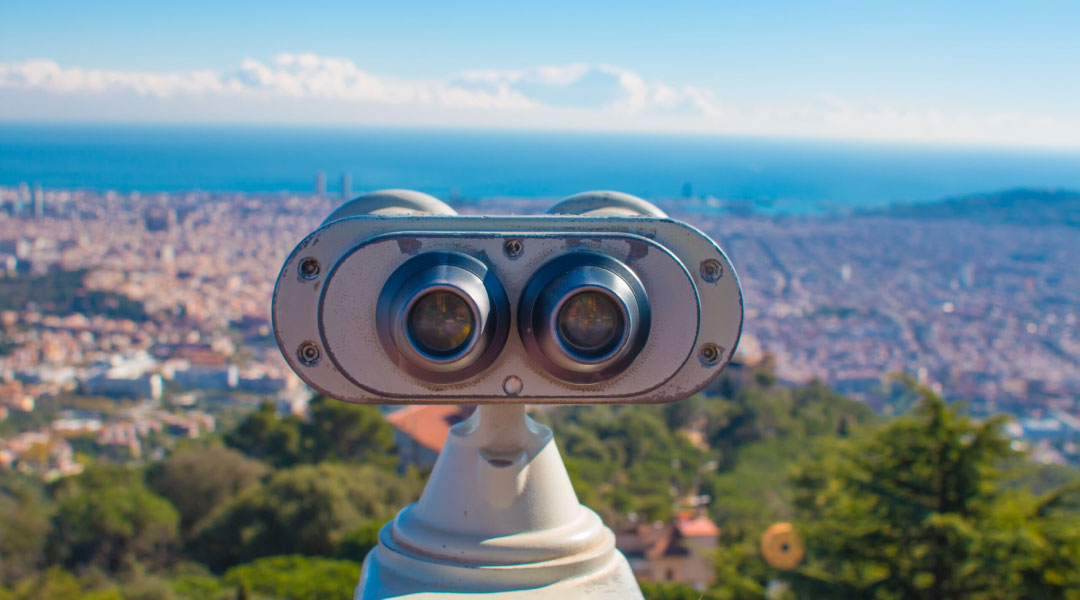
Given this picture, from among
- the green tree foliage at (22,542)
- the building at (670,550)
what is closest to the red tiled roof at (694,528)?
the building at (670,550)

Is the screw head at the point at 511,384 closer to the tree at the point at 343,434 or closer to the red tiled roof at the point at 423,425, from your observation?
the tree at the point at 343,434

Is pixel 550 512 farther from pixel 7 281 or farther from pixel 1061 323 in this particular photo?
pixel 1061 323

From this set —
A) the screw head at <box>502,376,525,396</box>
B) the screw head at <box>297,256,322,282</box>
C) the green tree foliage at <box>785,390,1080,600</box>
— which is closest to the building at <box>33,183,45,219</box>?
the green tree foliage at <box>785,390,1080,600</box>

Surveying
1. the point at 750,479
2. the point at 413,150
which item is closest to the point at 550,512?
the point at 750,479

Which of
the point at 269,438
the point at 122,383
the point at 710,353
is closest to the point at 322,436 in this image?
the point at 269,438

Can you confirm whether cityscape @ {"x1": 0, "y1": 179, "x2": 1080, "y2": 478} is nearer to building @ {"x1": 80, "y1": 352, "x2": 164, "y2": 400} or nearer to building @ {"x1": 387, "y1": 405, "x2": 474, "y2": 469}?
building @ {"x1": 80, "y1": 352, "x2": 164, "y2": 400}
